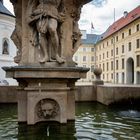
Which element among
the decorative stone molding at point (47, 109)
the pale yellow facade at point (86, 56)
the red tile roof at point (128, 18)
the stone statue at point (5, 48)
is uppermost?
the red tile roof at point (128, 18)

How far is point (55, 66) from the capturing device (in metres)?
6.91

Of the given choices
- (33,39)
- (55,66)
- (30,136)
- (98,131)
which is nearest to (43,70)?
(55,66)

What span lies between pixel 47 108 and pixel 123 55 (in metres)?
50.6

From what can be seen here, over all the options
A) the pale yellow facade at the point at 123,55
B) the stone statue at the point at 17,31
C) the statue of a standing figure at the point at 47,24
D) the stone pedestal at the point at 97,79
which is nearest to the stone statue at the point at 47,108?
the statue of a standing figure at the point at 47,24

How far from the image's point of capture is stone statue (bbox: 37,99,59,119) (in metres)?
6.82

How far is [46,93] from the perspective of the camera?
6789 millimetres

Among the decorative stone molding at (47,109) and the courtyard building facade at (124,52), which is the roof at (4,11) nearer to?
the courtyard building facade at (124,52)

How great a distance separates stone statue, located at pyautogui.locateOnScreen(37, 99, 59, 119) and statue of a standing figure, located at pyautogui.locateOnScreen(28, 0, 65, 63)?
3.18 feet

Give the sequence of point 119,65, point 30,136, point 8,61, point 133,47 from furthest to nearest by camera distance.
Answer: point 119,65, point 133,47, point 8,61, point 30,136

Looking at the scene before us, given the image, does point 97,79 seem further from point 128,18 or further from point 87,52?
point 87,52

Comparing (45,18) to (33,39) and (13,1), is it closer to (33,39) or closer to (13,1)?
(33,39)

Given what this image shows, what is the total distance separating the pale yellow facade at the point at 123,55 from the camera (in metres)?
48.9

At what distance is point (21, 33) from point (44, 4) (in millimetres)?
997

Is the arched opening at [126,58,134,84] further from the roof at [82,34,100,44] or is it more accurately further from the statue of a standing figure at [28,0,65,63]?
the statue of a standing figure at [28,0,65,63]
